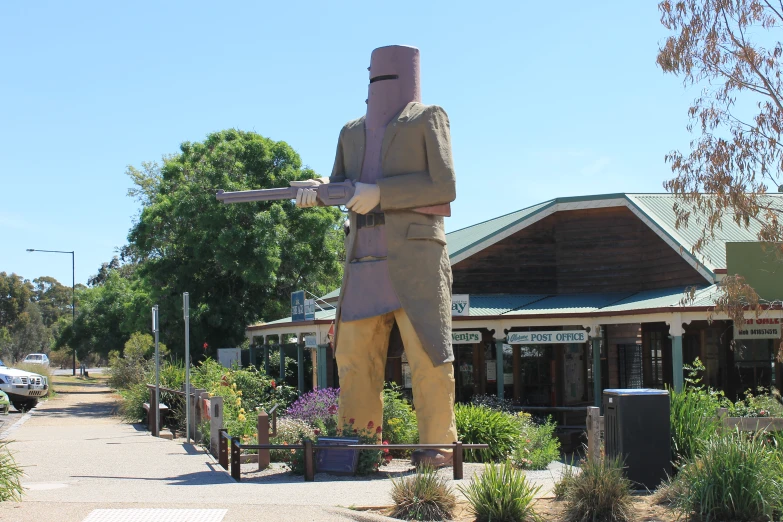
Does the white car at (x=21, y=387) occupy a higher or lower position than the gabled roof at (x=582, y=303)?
lower

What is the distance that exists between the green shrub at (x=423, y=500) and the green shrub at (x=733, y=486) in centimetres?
188

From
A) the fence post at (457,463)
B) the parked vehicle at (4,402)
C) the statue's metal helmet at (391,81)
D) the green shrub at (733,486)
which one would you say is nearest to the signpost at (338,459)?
the fence post at (457,463)

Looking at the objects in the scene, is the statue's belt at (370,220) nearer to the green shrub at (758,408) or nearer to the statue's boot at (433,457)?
the statue's boot at (433,457)

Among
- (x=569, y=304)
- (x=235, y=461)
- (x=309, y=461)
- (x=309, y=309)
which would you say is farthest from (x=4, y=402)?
(x=309, y=461)

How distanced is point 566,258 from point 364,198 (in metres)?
12.8

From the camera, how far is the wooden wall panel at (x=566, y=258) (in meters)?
21.2

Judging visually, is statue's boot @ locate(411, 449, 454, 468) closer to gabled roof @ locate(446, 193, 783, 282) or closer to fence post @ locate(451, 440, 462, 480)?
fence post @ locate(451, 440, 462, 480)

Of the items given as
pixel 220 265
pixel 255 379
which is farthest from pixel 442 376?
pixel 220 265

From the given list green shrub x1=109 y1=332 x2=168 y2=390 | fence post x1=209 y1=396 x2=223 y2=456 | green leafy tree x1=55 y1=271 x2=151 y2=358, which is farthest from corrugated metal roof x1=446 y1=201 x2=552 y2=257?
green leafy tree x1=55 y1=271 x2=151 y2=358

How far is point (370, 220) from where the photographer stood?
10.2 metres

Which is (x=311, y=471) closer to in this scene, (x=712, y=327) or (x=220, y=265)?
(x=712, y=327)

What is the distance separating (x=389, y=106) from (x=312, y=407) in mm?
4535

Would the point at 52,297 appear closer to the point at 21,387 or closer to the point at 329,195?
the point at 21,387

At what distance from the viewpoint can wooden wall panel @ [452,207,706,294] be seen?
2116 cm
